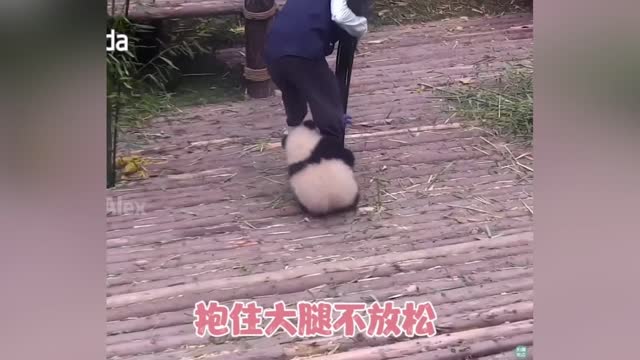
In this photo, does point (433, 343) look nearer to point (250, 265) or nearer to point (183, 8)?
point (250, 265)

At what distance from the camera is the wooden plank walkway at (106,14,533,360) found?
6.97ft

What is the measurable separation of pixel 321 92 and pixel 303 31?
0.18 meters

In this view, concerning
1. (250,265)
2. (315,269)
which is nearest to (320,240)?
(315,269)

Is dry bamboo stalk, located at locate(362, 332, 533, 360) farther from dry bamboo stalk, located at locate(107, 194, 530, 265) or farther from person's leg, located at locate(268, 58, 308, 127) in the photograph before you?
Answer: person's leg, located at locate(268, 58, 308, 127)

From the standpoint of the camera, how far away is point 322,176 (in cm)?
224

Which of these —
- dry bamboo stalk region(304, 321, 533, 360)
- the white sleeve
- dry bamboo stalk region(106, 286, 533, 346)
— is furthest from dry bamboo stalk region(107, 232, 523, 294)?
the white sleeve

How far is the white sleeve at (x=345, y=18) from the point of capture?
6.97 ft

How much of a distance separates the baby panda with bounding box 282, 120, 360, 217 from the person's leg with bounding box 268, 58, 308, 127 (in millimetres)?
28

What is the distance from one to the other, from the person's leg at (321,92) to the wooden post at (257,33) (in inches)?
4.0

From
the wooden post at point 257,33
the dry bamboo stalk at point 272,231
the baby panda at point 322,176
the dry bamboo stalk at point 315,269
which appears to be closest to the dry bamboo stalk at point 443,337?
the dry bamboo stalk at point 315,269

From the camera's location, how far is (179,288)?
84.0 inches
